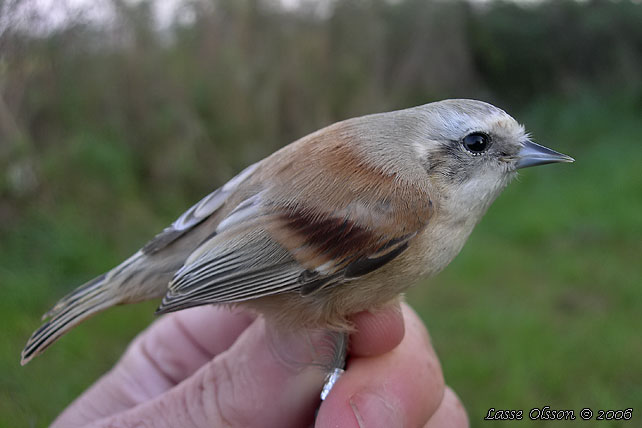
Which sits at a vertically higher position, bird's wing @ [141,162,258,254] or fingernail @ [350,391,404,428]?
bird's wing @ [141,162,258,254]

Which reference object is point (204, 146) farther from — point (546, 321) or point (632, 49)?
point (632, 49)

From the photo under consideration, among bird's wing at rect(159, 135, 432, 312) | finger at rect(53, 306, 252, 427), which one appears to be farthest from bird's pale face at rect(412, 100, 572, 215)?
finger at rect(53, 306, 252, 427)

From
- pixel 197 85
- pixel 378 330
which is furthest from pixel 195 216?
pixel 197 85

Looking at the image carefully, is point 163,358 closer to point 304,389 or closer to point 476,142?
point 304,389

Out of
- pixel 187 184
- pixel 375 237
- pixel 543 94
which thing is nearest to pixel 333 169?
pixel 375 237

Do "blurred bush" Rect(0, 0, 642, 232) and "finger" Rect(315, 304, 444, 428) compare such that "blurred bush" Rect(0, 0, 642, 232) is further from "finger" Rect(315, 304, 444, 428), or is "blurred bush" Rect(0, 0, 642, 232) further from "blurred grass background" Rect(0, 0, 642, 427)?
"finger" Rect(315, 304, 444, 428)

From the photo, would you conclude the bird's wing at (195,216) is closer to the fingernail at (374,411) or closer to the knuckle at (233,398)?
the knuckle at (233,398)
